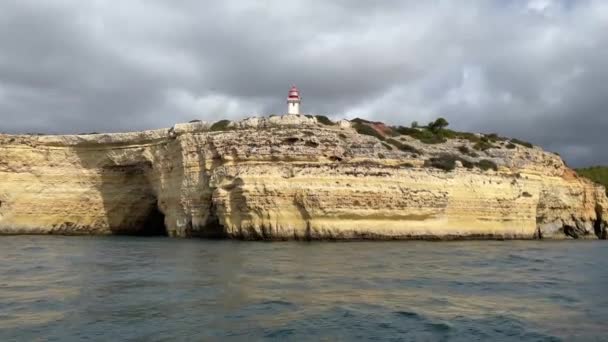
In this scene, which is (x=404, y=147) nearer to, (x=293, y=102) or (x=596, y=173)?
(x=293, y=102)

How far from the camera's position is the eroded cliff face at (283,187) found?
26078 mm

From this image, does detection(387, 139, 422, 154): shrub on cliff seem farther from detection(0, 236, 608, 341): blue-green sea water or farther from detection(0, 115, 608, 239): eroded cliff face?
detection(0, 236, 608, 341): blue-green sea water

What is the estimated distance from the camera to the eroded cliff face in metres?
26.1

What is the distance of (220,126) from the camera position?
103ft

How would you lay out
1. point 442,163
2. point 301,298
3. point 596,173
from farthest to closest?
point 596,173
point 442,163
point 301,298

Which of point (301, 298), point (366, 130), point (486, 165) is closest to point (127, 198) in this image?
point (366, 130)

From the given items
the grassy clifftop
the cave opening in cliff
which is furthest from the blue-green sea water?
the grassy clifftop

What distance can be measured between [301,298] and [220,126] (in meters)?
21.8

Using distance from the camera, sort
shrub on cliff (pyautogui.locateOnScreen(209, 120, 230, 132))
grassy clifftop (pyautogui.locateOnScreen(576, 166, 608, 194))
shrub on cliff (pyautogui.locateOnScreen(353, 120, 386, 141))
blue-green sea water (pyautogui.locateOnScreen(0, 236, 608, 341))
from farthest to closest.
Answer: grassy clifftop (pyautogui.locateOnScreen(576, 166, 608, 194)) < shrub on cliff (pyautogui.locateOnScreen(353, 120, 386, 141)) < shrub on cliff (pyautogui.locateOnScreen(209, 120, 230, 132)) < blue-green sea water (pyautogui.locateOnScreen(0, 236, 608, 341))

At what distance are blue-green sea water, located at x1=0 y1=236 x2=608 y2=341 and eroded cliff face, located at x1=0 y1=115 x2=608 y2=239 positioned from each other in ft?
24.4

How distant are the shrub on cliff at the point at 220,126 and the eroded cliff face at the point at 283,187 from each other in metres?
0.41

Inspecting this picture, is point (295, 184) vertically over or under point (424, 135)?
under

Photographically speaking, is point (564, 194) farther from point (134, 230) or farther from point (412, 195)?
point (134, 230)

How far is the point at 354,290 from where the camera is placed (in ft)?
38.6
